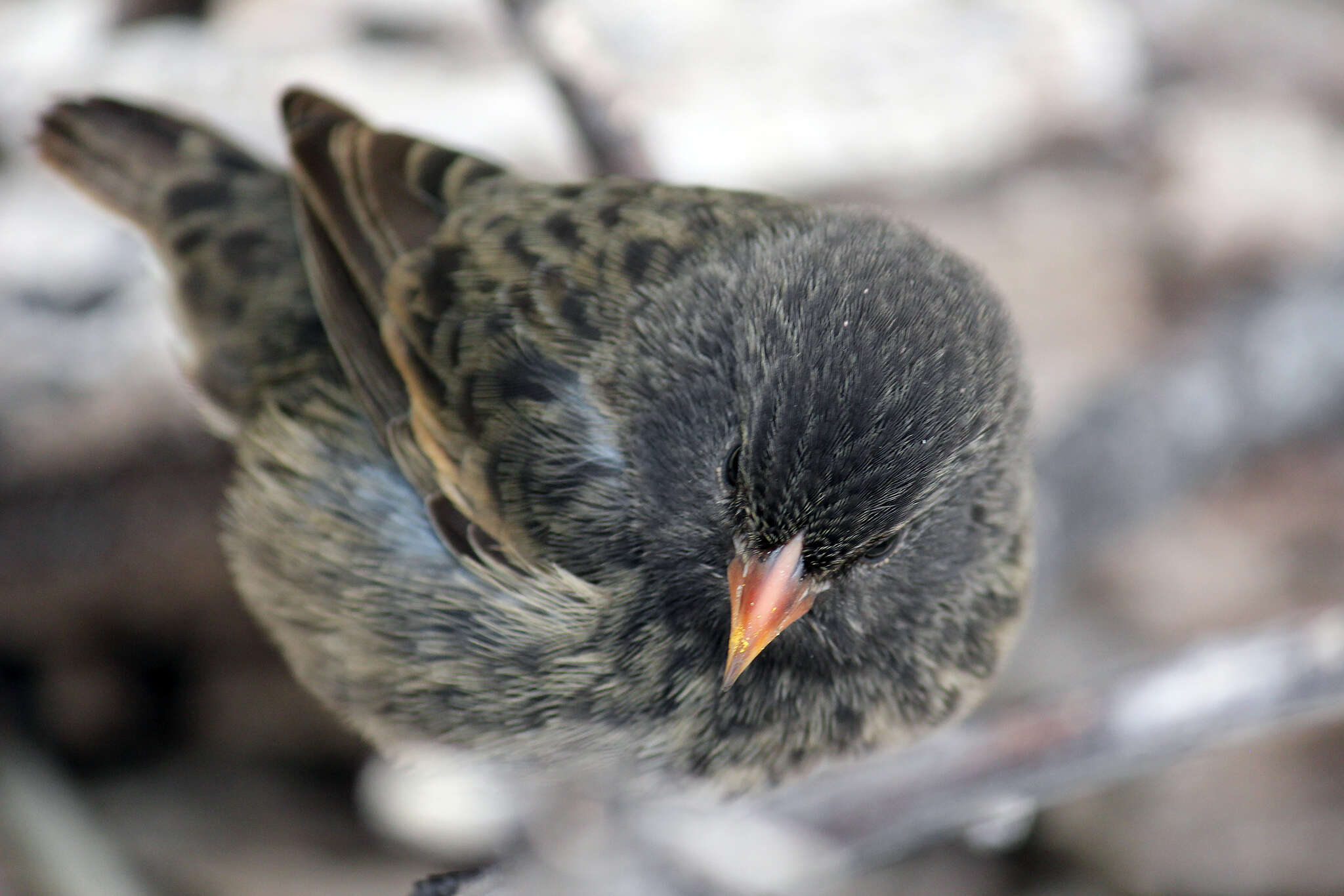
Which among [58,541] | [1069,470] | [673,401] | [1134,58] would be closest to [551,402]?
[673,401]

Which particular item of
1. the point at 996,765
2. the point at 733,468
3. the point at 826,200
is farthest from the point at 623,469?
the point at 826,200

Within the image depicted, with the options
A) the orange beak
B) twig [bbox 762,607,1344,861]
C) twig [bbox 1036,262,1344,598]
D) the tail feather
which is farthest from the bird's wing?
twig [bbox 1036,262,1344,598]

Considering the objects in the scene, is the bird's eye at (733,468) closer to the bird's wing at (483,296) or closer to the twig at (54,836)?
the bird's wing at (483,296)

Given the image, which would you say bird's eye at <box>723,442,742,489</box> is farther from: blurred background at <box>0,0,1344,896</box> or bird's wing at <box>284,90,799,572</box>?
blurred background at <box>0,0,1344,896</box>

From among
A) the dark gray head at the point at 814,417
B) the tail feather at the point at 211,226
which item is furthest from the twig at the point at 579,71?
the dark gray head at the point at 814,417

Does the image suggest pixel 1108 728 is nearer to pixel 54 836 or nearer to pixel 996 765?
pixel 996 765

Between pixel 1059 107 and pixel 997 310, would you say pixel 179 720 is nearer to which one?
pixel 997 310
